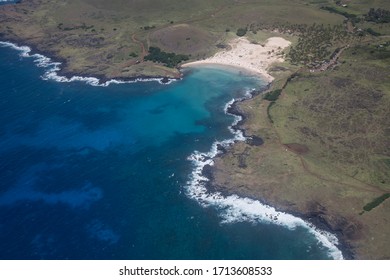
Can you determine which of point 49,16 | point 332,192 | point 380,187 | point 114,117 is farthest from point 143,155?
point 49,16

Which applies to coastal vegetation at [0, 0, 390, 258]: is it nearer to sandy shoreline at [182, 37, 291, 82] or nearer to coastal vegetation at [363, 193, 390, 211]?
coastal vegetation at [363, 193, 390, 211]

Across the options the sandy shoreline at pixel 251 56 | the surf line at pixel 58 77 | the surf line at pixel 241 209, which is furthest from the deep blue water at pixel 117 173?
the sandy shoreline at pixel 251 56

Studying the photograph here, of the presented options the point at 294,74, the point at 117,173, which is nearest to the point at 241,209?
the point at 117,173

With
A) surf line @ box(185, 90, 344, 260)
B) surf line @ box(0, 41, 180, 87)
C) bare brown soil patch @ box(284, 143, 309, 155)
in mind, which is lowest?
surf line @ box(0, 41, 180, 87)

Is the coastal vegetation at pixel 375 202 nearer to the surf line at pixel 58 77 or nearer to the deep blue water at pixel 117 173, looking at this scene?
the deep blue water at pixel 117 173

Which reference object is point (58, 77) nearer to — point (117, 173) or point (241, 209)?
→ point (117, 173)

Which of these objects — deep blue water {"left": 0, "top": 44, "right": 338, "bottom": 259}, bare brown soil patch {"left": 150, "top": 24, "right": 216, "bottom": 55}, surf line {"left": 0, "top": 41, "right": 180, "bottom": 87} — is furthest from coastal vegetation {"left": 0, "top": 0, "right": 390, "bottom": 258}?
deep blue water {"left": 0, "top": 44, "right": 338, "bottom": 259}

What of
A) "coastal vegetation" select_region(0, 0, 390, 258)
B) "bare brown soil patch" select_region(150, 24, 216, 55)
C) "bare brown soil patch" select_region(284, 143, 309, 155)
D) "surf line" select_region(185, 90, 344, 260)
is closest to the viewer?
"surf line" select_region(185, 90, 344, 260)
